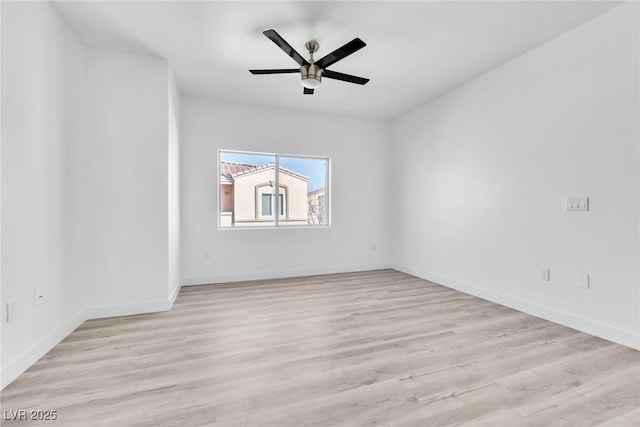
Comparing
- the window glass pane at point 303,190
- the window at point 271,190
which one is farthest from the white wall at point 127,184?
the window glass pane at point 303,190

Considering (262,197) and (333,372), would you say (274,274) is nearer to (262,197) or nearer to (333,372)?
(262,197)

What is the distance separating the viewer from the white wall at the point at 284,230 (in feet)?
13.9

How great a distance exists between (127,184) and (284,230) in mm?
2284

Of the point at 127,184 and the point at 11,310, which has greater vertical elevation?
the point at 127,184

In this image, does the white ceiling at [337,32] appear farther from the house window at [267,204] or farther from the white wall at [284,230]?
the house window at [267,204]

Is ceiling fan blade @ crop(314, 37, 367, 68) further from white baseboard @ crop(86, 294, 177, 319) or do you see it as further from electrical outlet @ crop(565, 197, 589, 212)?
white baseboard @ crop(86, 294, 177, 319)

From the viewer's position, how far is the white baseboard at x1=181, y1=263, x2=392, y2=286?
4.20m

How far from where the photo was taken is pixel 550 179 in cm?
279

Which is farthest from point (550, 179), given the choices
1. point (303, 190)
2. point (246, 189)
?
point (246, 189)

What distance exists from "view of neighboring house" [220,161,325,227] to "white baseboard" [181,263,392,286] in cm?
78

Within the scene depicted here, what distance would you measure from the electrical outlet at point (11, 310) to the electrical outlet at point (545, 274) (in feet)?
14.0

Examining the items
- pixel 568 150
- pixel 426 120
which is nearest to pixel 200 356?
pixel 568 150

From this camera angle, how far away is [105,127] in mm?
2895

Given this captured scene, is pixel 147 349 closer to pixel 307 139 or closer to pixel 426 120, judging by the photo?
pixel 307 139
